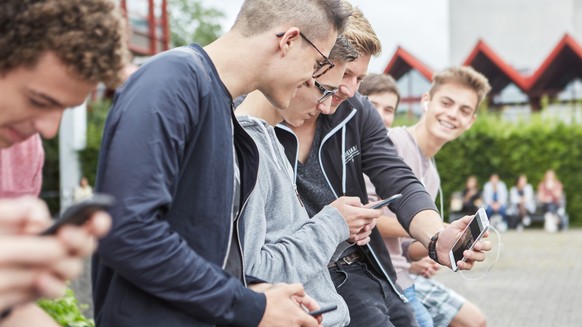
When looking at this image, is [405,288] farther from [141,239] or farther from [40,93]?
[40,93]

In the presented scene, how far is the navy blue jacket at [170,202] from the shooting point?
204cm

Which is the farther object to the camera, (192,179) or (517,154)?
(517,154)

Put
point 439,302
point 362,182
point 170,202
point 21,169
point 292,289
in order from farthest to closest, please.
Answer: point 439,302, point 362,182, point 21,169, point 292,289, point 170,202

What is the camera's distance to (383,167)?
12.0 feet

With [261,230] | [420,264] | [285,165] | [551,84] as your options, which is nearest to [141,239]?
[261,230]

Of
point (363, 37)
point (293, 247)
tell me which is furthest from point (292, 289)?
point (363, 37)

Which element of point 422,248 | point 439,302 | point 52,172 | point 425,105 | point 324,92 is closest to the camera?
point 324,92

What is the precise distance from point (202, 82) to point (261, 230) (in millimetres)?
641

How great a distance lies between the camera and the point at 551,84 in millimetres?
39344

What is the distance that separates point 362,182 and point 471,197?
21783 mm

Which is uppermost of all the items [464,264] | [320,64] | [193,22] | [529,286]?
[320,64]

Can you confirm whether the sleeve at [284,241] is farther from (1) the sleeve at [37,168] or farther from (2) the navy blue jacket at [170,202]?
(1) the sleeve at [37,168]

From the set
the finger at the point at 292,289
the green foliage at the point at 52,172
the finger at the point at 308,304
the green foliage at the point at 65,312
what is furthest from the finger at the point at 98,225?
the green foliage at the point at 52,172

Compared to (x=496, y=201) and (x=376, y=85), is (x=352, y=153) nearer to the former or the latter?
(x=376, y=85)
